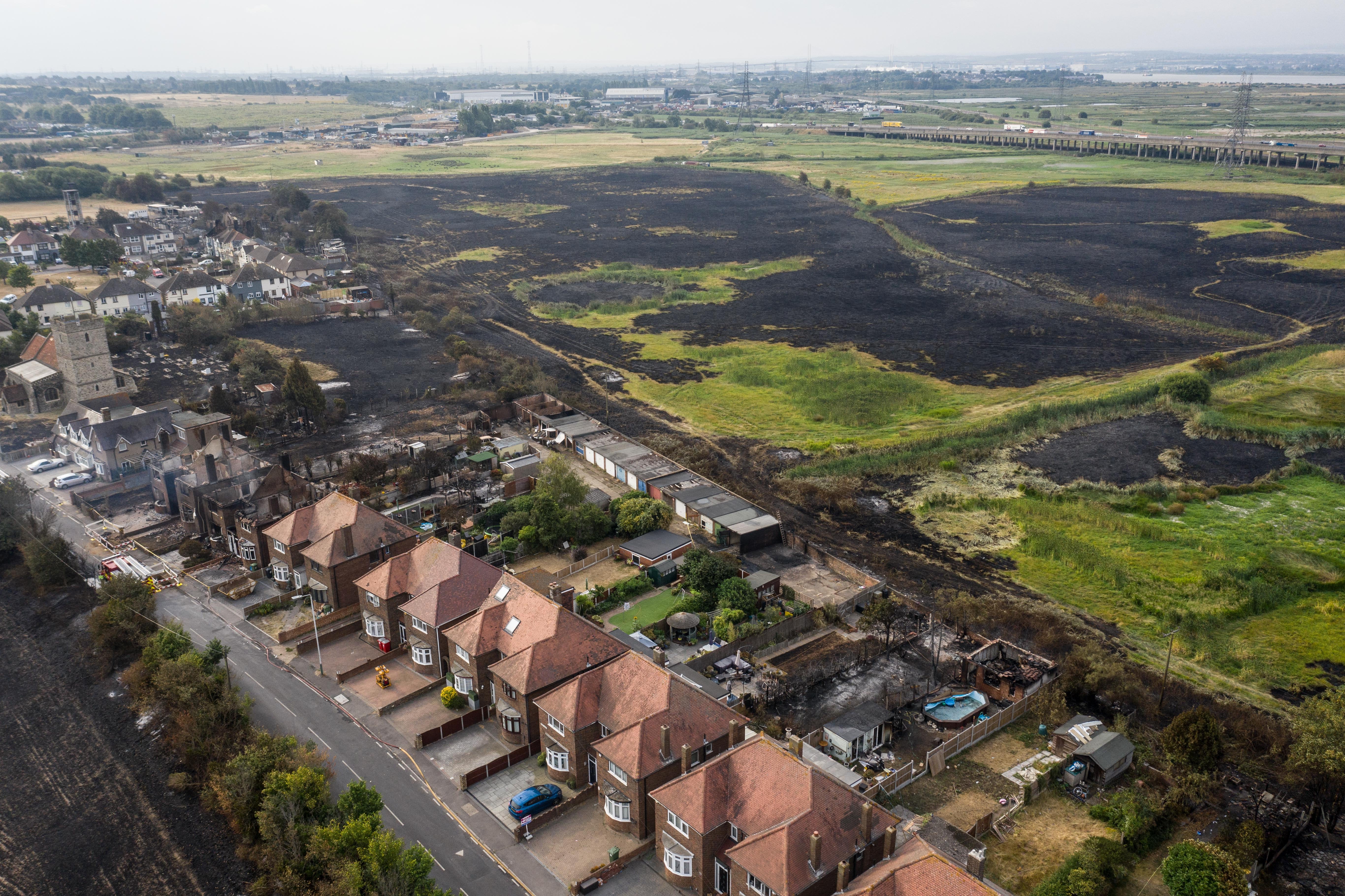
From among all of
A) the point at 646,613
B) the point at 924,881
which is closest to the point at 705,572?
the point at 646,613

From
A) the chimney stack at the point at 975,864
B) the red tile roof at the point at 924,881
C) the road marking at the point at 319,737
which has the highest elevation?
the red tile roof at the point at 924,881

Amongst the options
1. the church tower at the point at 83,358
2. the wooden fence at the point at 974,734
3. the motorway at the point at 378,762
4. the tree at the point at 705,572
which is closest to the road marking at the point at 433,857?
the motorway at the point at 378,762

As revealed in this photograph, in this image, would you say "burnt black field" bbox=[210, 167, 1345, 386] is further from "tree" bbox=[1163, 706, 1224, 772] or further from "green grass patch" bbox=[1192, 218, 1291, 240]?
"tree" bbox=[1163, 706, 1224, 772]

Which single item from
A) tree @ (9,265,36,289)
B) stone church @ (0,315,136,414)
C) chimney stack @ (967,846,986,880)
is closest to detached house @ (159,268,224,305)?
tree @ (9,265,36,289)

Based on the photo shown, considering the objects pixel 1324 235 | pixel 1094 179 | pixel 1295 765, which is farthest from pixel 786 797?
pixel 1094 179

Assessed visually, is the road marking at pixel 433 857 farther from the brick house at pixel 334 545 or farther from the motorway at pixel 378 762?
the brick house at pixel 334 545

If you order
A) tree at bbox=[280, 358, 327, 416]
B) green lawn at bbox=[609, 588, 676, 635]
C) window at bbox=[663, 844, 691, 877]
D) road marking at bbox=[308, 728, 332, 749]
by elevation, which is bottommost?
road marking at bbox=[308, 728, 332, 749]

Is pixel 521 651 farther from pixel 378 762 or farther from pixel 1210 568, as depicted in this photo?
pixel 1210 568
